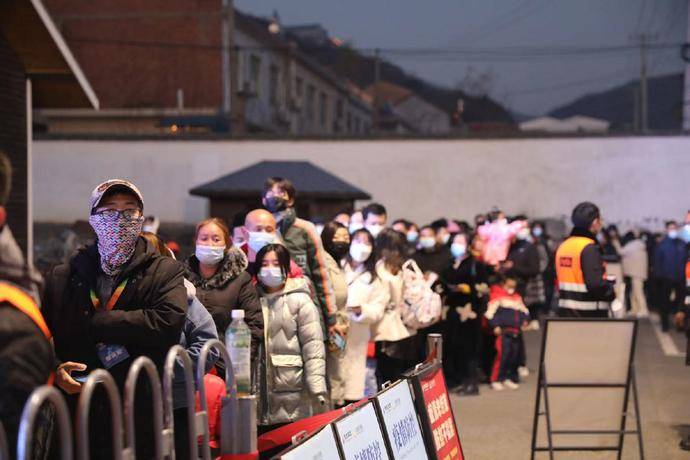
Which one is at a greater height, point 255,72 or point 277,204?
point 255,72

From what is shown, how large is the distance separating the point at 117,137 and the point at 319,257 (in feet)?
65.7

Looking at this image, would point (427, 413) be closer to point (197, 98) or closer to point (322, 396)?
point (322, 396)

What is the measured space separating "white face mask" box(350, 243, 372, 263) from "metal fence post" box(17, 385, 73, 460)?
651 cm

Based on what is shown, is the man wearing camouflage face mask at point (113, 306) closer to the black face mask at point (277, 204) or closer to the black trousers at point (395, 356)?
the black face mask at point (277, 204)

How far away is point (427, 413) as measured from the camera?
544cm

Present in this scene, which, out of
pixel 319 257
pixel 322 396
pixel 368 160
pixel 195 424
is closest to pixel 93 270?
pixel 195 424

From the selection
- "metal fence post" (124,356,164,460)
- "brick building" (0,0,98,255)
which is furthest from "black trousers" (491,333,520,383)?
"metal fence post" (124,356,164,460)

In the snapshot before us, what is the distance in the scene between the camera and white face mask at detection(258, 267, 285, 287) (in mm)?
6977

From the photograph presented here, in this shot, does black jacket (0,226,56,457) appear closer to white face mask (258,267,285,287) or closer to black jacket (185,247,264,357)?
black jacket (185,247,264,357)

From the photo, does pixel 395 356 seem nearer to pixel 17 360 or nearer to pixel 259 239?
pixel 259 239

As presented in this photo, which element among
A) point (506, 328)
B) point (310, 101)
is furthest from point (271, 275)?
point (310, 101)

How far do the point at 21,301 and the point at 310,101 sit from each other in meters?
54.3

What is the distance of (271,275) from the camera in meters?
6.98

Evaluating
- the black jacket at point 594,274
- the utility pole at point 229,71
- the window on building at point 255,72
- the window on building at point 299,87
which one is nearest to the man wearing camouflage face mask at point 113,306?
the black jacket at point 594,274
